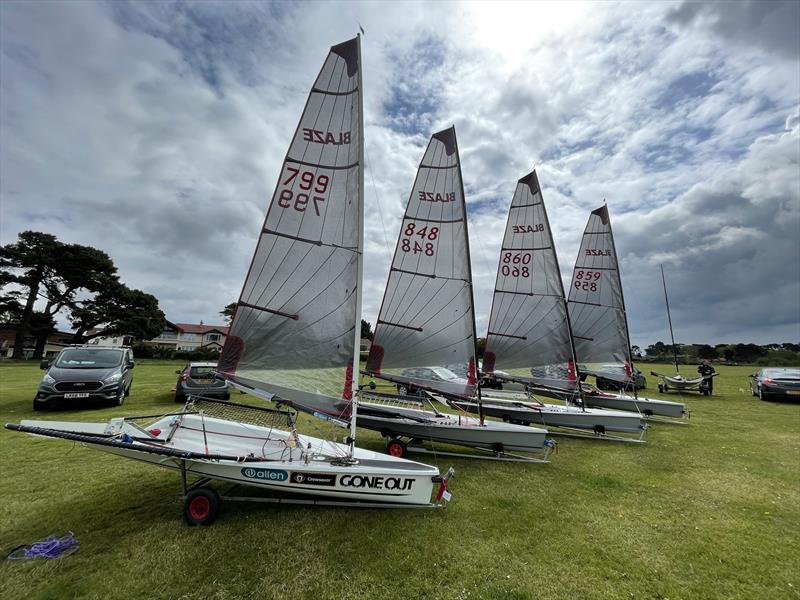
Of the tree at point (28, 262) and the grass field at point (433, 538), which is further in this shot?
the tree at point (28, 262)

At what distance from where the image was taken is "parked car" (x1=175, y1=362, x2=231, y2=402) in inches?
421

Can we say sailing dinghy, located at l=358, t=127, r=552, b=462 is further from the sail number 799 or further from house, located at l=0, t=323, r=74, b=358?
house, located at l=0, t=323, r=74, b=358

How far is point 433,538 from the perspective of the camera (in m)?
3.88

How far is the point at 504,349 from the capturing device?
1109 centimetres

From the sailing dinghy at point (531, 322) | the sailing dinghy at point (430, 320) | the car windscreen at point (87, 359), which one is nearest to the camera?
the sailing dinghy at point (430, 320)

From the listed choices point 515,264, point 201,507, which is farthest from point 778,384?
point 201,507

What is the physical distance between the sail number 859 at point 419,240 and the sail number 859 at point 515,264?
144 inches

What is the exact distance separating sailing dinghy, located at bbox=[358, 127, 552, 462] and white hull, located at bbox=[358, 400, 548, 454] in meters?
0.02

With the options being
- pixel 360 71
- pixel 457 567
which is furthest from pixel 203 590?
pixel 360 71

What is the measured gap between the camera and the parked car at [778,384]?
1421 centimetres

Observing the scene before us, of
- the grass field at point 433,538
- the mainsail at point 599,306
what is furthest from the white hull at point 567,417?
the mainsail at point 599,306

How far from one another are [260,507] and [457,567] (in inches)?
98.0

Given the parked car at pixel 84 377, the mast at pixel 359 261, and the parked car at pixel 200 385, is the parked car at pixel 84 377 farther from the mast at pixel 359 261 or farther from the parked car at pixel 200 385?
the mast at pixel 359 261

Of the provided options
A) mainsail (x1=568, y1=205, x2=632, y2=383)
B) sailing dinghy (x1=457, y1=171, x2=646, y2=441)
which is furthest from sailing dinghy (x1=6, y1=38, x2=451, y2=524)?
mainsail (x1=568, y1=205, x2=632, y2=383)
